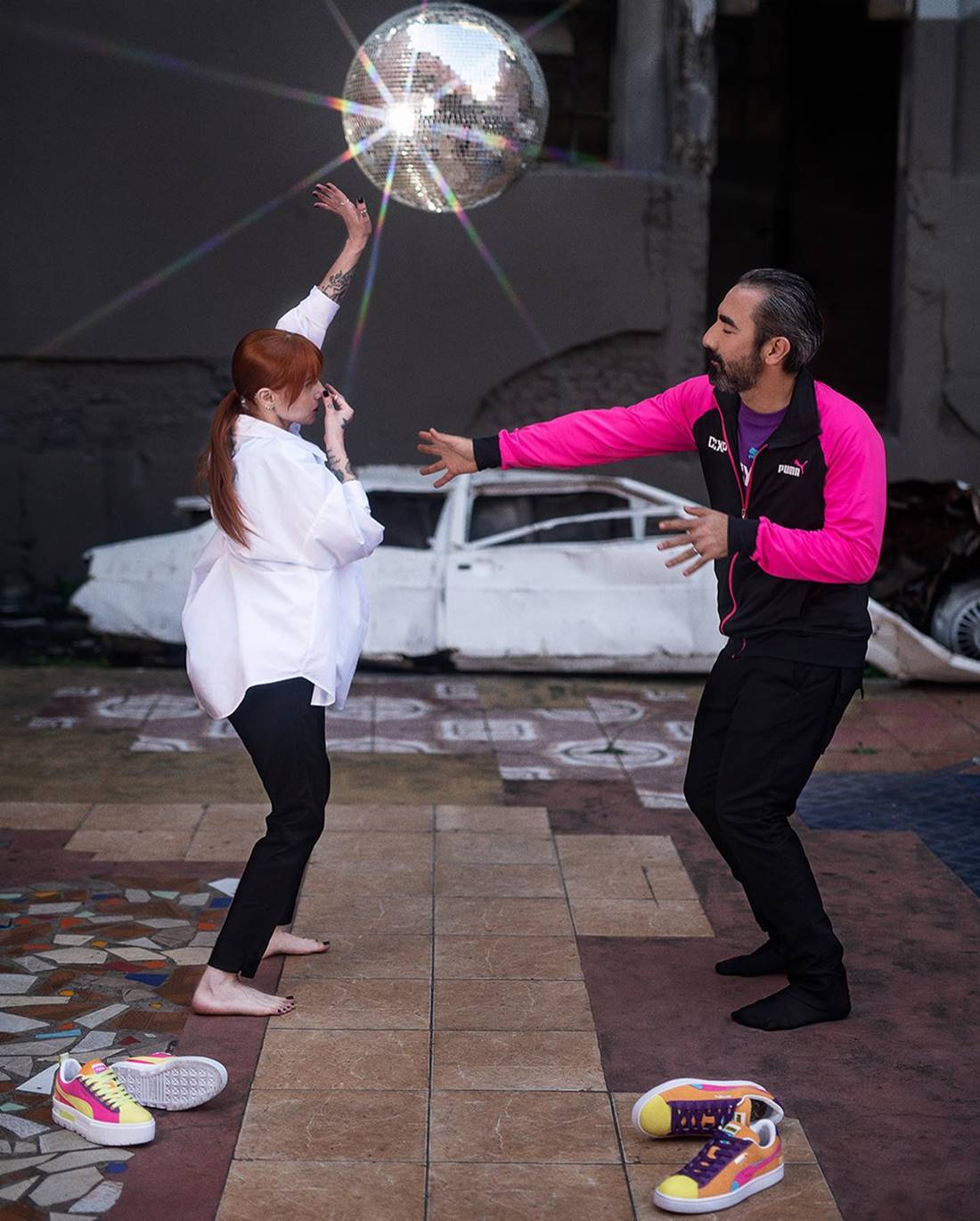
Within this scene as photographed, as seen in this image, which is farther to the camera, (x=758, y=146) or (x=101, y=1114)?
(x=758, y=146)

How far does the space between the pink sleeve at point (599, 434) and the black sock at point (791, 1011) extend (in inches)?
66.0

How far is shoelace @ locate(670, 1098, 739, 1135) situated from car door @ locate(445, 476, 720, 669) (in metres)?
6.07

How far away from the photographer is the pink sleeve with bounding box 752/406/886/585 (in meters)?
4.07

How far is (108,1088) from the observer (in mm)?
3719

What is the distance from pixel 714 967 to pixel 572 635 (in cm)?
486

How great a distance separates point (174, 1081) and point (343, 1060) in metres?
0.54

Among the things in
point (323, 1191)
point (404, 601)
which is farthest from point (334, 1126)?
point (404, 601)

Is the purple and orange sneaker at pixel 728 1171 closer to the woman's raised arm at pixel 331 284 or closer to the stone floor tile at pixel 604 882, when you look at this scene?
the stone floor tile at pixel 604 882

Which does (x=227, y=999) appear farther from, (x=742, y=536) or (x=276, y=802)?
(x=742, y=536)

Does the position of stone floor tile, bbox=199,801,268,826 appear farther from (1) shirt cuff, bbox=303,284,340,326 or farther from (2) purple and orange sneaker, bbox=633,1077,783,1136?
(2) purple and orange sneaker, bbox=633,1077,783,1136

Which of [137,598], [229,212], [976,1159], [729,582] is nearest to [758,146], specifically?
[229,212]

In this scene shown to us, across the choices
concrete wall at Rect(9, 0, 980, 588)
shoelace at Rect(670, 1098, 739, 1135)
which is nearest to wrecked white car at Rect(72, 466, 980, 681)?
concrete wall at Rect(9, 0, 980, 588)

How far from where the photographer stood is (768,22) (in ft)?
55.2

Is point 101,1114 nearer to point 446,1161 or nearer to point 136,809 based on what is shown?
point 446,1161
